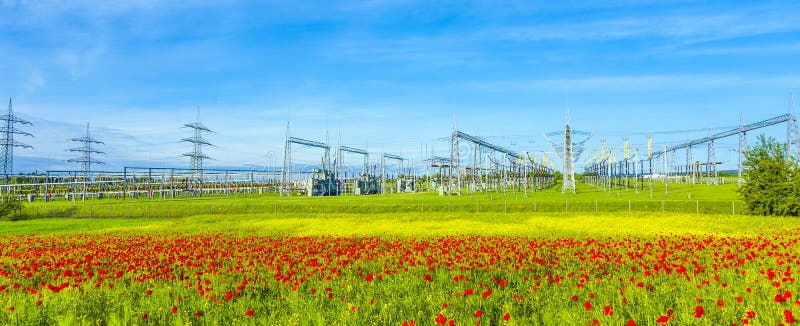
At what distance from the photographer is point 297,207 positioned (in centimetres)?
4366

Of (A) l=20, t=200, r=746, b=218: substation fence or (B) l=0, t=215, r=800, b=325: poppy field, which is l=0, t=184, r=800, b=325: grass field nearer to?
(B) l=0, t=215, r=800, b=325: poppy field

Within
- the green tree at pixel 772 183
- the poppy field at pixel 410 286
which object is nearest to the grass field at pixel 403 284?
the poppy field at pixel 410 286

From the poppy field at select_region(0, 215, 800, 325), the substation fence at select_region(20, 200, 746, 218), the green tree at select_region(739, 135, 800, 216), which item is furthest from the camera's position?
the substation fence at select_region(20, 200, 746, 218)

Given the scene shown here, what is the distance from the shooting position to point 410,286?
857cm

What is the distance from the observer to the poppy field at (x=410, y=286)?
263 inches

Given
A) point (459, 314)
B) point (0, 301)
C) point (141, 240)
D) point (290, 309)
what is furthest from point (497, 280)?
point (141, 240)

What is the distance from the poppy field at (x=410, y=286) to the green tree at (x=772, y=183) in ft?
53.0

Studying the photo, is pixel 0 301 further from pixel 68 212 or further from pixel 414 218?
pixel 68 212

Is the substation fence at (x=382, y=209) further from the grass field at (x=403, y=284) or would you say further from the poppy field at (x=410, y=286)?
the poppy field at (x=410, y=286)

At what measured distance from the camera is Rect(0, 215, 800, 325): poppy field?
6680 mm

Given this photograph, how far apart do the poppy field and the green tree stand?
16140 mm

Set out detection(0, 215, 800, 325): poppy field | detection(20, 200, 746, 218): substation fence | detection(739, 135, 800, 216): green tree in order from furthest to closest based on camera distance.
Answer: detection(20, 200, 746, 218): substation fence
detection(739, 135, 800, 216): green tree
detection(0, 215, 800, 325): poppy field

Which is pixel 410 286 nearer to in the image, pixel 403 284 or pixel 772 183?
pixel 403 284

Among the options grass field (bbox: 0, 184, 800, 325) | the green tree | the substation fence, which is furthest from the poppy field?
the substation fence
